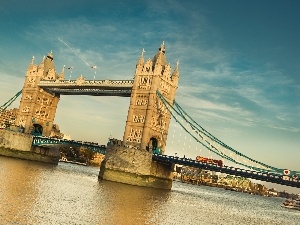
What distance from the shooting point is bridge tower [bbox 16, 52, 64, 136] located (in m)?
81.9

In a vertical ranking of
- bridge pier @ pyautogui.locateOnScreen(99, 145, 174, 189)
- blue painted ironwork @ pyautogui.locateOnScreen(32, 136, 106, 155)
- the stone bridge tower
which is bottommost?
bridge pier @ pyautogui.locateOnScreen(99, 145, 174, 189)

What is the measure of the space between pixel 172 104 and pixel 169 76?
5.28m

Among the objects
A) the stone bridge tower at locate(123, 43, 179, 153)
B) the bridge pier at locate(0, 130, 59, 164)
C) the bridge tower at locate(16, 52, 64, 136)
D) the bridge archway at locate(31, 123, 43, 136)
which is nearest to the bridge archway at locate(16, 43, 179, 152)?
the stone bridge tower at locate(123, 43, 179, 153)

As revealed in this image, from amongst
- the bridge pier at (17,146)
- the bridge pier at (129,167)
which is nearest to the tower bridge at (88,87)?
the bridge pier at (17,146)

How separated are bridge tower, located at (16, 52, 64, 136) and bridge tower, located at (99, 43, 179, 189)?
29673 mm

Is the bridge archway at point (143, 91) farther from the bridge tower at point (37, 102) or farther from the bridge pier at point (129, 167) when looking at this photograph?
the bridge pier at point (129, 167)

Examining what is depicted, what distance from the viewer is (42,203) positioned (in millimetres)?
23109

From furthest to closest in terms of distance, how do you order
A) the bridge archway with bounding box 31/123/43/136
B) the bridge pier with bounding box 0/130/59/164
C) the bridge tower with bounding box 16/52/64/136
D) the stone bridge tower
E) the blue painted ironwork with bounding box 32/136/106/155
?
the bridge archway with bounding box 31/123/43/136
the bridge tower with bounding box 16/52/64/136
the bridge pier with bounding box 0/130/59/164
the blue painted ironwork with bounding box 32/136/106/155
the stone bridge tower

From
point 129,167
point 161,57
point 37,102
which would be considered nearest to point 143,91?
point 161,57

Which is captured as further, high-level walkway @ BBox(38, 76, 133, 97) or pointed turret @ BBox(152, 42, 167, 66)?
high-level walkway @ BBox(38, 76, 133, 97)

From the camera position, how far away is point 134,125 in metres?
62.1

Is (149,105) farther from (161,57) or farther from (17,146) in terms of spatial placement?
(17,146)

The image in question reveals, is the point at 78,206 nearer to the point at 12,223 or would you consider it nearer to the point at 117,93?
the point at 12,223

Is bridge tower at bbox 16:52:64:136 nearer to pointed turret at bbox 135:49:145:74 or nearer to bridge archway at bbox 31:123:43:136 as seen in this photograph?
bridge archway at bbox 31:123:43:136
